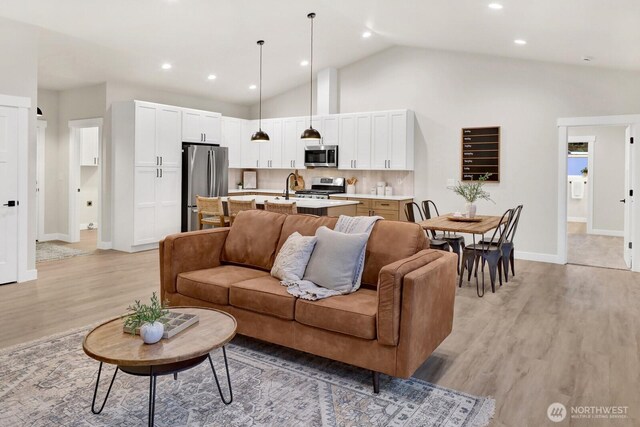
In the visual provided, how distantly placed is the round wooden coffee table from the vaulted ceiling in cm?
399

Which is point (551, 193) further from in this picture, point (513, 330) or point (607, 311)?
point (513, 330)

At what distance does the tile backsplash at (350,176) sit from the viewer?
7812 millimetres

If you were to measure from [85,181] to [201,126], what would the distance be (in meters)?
3.33

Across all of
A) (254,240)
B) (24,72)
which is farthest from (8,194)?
(254,240)

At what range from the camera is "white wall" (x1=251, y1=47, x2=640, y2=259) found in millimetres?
6250

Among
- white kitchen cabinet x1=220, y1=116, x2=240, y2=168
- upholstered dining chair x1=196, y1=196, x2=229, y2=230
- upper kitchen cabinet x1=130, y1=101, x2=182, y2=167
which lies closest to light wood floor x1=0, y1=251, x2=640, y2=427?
upholstered dining chair x1=196, y1=196, x2=229, y2=230

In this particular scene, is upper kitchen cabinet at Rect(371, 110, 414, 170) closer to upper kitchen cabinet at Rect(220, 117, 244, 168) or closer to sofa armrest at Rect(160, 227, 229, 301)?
upper kitchen cabinet at Rect(220, 117, 244, 168)

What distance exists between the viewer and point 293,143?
8750mm

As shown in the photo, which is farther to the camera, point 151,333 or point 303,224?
point 303,224

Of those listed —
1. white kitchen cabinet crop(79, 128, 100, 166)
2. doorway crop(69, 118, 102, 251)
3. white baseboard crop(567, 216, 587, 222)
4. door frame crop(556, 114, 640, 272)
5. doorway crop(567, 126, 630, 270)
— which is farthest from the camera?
white baseboard crop(567, 216, 587, 222)

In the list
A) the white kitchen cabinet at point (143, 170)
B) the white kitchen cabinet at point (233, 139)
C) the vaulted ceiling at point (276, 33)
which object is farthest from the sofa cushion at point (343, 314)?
the white kitchen cabinet at point (233, 139)

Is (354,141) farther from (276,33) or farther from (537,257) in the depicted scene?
(537,257)

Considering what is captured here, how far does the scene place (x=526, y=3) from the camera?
4.24m

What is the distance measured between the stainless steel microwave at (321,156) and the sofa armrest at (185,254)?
4.52 m
